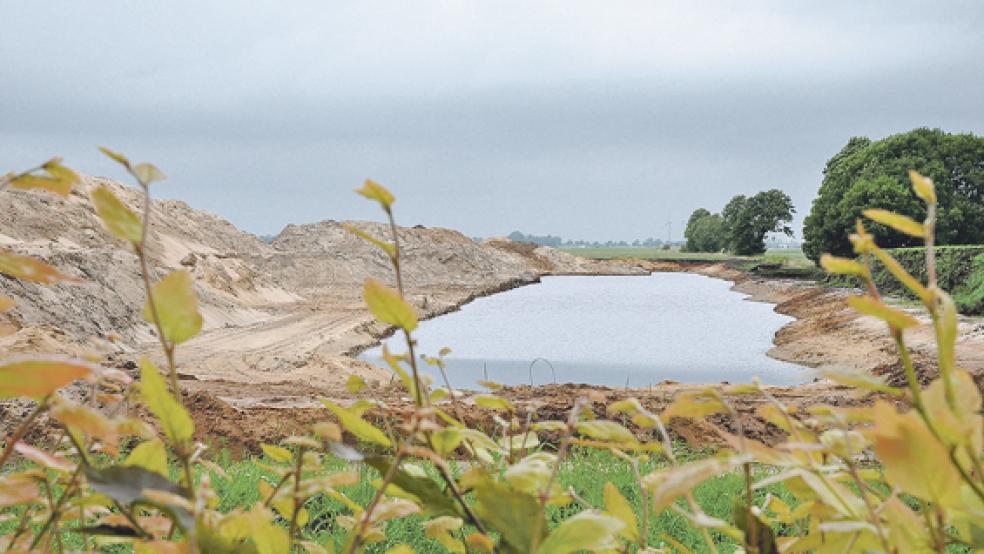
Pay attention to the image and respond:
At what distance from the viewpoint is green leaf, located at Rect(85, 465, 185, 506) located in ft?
2.05

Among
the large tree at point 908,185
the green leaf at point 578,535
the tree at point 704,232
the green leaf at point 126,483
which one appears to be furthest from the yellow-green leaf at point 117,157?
the tree at point 704,232

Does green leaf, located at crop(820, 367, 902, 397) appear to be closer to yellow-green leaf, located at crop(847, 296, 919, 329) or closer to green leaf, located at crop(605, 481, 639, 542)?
yellow-green leaf, located at crop(847, 296, 919, 329)

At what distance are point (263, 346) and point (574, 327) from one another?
7753mm

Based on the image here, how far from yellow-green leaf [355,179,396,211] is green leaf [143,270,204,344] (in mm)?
171

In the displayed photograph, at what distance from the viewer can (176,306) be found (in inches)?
28.2

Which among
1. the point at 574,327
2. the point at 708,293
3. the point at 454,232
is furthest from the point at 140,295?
the point at 454,232

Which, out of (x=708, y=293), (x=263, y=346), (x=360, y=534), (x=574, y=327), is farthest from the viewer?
(x=708, y=293)

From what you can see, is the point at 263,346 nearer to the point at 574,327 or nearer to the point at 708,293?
the point at 574,327

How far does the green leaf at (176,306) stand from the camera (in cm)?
72

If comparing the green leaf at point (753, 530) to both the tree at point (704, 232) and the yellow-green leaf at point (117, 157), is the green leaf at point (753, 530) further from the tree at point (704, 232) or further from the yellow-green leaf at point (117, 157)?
the tree at point (704, 232)

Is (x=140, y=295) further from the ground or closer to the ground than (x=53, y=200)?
closer to the ground

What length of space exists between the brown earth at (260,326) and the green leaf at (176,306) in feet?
0.90

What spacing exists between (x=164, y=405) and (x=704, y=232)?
3180 inches

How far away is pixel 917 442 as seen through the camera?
0.55 metres
